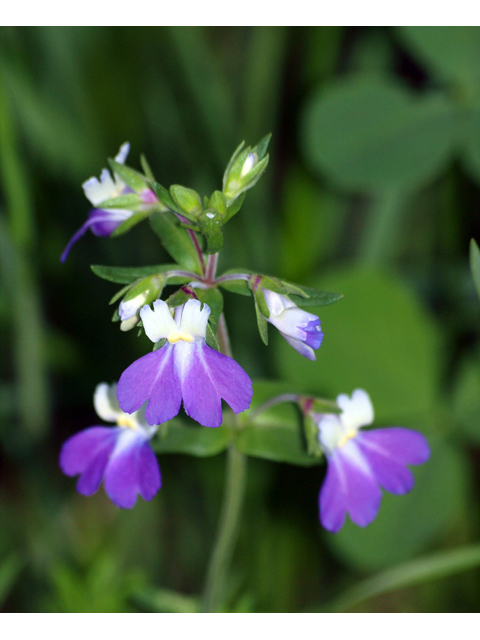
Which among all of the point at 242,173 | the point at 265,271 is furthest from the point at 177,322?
the point at 265,271

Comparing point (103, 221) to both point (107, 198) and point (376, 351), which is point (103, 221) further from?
point (376, 351)

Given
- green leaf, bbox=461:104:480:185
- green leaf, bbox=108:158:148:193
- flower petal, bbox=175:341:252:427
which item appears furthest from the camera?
green leaf, bbox=461:104:480:185

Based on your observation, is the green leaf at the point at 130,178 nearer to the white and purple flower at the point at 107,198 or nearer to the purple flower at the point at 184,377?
the white and purple flower at the point at 107,198

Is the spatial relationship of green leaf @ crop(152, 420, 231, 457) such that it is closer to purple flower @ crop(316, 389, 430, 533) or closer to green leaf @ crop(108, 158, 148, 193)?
purple flower @ crop(316, 389, 430, 533)

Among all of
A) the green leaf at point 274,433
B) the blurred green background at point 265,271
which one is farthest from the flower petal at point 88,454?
the blurred green background at point 265,271

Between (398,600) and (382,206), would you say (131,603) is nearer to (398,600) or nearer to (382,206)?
(398,600)

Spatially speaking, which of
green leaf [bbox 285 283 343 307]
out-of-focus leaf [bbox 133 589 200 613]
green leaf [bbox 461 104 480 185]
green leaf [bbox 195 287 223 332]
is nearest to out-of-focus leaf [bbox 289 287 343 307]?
green leaf [bbox 285 283 343 307]
